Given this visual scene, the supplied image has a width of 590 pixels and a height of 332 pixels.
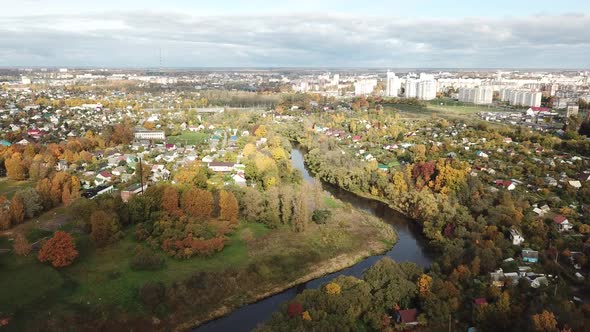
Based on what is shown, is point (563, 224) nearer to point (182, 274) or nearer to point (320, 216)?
point (320, 216)

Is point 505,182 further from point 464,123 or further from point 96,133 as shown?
point 96,133

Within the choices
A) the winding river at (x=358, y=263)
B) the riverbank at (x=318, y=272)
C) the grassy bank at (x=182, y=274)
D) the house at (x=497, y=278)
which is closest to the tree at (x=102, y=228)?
the grassy bank at (x=182, y=274)

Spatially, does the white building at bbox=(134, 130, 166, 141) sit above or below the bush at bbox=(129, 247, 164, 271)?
above

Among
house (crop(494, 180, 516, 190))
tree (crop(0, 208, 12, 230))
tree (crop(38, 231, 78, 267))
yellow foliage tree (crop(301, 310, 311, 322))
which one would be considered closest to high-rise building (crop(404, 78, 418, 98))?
house (crop(494, 180, 516, 190))

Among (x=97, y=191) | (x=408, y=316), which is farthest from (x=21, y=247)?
(x=408, y=316)

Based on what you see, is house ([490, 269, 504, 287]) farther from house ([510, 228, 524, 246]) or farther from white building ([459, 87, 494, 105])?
white building ([459, 87, 494, 105])

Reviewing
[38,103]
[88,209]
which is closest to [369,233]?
[88,209]
